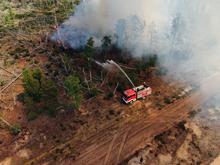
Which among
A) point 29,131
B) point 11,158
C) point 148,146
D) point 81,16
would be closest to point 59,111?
point 29,131

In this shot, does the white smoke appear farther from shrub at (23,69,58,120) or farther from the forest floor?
shrub at (23,69,58,120)

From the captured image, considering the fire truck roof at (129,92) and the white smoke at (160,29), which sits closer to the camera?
the fire truck roof at (129,92)

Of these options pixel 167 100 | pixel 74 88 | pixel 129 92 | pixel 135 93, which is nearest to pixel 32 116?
pixel 74 88

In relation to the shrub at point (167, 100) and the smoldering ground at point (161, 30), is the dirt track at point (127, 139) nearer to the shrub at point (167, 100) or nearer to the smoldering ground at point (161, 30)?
the shrub at point (167, 100)

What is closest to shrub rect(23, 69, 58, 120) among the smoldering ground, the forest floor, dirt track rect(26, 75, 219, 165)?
the forest floor

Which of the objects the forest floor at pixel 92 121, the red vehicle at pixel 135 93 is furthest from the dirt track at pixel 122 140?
the red vehicle at pixel 135 93

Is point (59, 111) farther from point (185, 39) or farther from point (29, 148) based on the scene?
point (185, 39)
